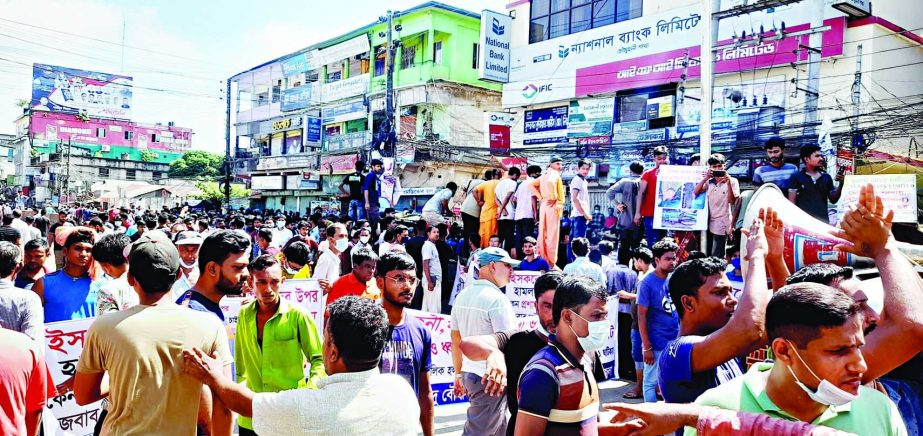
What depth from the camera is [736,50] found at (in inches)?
837

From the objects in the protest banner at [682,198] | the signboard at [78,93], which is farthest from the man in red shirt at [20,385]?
the signboard at [78,93]

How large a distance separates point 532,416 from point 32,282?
435 cm

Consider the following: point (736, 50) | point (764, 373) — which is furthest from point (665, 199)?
point (736, 50)

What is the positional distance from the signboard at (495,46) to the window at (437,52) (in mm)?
4928

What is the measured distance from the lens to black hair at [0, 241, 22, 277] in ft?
12.8

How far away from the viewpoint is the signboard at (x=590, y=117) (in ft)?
83.0

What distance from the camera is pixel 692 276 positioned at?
3.25 metres

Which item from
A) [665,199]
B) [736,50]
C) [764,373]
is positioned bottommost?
[764,373]

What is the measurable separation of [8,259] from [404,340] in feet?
7.88

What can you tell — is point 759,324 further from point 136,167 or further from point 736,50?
point 136,167

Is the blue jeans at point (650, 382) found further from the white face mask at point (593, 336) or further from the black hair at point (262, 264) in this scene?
the black hair at point (262, 264)

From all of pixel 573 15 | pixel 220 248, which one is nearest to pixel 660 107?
pixel 573 15

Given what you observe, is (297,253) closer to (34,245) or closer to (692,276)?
(34,245)

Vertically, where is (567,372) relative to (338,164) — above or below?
below
